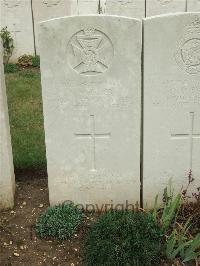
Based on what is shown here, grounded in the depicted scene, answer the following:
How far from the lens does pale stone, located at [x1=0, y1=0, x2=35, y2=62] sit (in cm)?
1134

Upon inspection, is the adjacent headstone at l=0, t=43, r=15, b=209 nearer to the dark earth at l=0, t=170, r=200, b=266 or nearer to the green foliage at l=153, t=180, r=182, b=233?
the dark earth at l=0, t=170, r=200, b=266

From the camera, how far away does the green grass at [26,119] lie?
5270mm

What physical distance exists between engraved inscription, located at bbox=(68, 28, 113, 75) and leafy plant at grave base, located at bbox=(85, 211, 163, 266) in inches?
51.3

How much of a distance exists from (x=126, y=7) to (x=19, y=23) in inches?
120

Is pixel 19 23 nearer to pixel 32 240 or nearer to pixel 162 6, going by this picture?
pixel 162 6

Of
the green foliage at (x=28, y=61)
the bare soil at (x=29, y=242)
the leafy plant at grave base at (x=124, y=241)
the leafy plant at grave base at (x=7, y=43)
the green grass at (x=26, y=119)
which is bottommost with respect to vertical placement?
the bare soil at (x=29, y=242)

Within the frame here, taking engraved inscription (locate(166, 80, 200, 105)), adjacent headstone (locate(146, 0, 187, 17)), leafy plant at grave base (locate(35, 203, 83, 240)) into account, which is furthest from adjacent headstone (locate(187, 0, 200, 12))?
leafy plant at grave base (locate(35, 203, 83, 240))

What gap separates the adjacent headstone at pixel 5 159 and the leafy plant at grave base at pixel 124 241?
0.99 m

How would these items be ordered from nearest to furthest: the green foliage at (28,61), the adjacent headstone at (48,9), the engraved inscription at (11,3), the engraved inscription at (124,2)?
the green foliage at (28,61)
the engraved inscription at (11,3)
the adjacent headstone at (48,9)
the engraved inscription at (124,2)

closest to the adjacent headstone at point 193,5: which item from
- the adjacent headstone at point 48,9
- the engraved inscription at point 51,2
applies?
the adjacent headstone at point 48,9

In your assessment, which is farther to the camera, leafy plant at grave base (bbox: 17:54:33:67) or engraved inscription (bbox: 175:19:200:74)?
leafy plant at grave base (bbox: 17:54:33:67)

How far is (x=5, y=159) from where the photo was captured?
4.21 meters

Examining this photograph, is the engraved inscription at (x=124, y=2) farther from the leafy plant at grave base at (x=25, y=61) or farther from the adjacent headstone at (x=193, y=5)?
the leafy plant at grave base at (x=25, y=61)

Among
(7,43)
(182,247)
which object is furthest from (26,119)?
(7,43)
